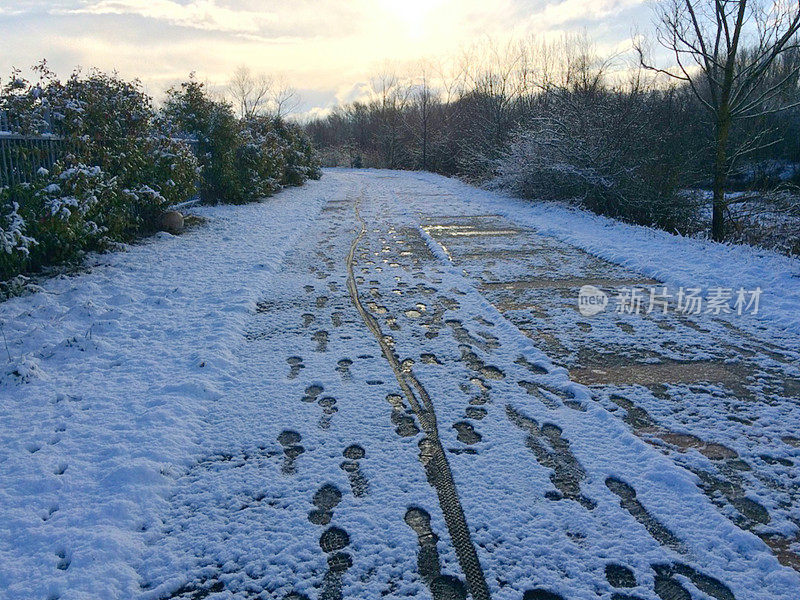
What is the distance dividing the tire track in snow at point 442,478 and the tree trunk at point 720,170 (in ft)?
27.2

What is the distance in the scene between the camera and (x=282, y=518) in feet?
7.52

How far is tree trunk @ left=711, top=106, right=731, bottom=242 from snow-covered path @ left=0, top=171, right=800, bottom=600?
6173 millimetres

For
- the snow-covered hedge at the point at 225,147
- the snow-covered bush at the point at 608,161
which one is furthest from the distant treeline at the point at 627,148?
the snow-covered hedge at the point at 225,147

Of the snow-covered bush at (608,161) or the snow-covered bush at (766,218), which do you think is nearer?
the snow-covered bush at (766,218)

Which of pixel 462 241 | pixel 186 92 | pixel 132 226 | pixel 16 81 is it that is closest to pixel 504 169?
pixel 462 241

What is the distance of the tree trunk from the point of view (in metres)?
9.58

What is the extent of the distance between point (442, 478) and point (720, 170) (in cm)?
950

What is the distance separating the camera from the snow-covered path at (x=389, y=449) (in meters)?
2.02

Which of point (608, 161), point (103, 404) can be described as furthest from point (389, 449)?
point (608, 161)

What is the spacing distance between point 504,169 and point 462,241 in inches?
280

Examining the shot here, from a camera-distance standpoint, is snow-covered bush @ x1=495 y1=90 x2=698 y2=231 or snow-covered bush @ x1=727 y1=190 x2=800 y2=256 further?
snow-covered bush @ x1=495 y1=90 x2=698 y2=231

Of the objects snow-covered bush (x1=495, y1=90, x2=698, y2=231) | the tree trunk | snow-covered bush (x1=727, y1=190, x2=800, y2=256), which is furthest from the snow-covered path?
snow-covered bush (x1=495, y1=90, x2=698, y2=231)

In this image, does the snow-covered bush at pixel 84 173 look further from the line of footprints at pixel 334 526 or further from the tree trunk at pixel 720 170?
the tree trunk at pixel 720 170

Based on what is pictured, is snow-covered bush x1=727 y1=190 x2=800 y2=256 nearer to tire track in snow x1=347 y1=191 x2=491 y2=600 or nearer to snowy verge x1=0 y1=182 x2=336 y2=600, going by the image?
tire track in snow x1=347 y1=191 x2=491 y2=600
